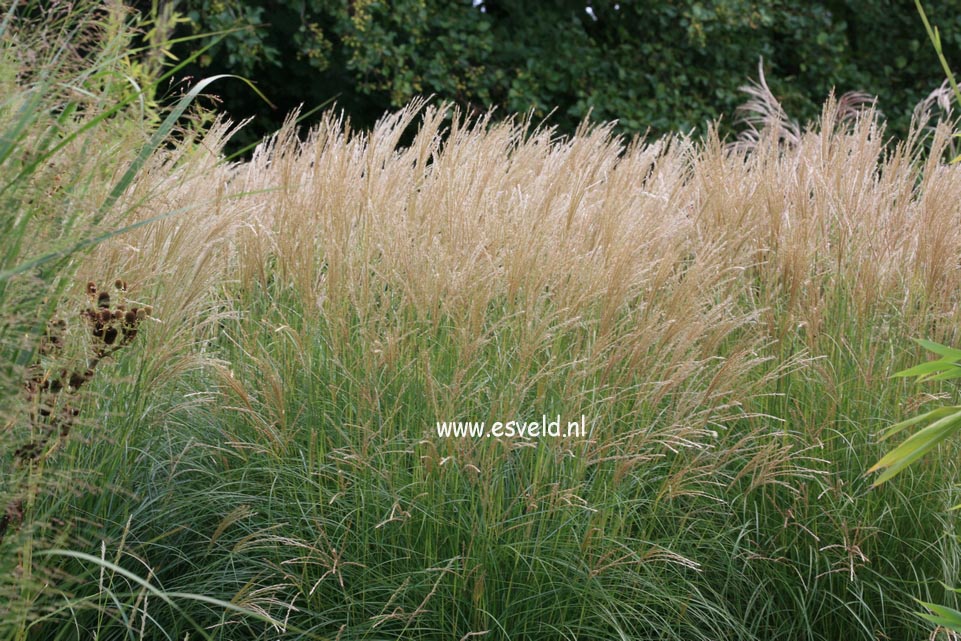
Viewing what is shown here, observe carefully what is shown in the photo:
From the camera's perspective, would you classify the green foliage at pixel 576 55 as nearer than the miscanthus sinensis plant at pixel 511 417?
No

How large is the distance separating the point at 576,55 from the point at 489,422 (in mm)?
→ 7123

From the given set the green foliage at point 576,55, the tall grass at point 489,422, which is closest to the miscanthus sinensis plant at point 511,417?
the tall grass at point 489,422

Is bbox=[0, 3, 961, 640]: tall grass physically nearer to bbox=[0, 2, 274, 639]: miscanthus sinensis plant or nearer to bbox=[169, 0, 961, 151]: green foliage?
bbox=[0, 2, 274, 639]: miscanthus sinensis plant

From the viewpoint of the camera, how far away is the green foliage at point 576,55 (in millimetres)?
8078

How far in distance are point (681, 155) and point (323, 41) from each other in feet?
15.4

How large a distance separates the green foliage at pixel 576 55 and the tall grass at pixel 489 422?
4.98 m

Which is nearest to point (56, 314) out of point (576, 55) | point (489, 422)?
point (489, 422)

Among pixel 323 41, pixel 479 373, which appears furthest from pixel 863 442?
pixel 323 41

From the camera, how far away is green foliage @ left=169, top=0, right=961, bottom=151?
808 centimetres

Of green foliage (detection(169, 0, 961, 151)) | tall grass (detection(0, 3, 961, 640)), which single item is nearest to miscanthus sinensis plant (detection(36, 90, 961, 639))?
tall grass (detection(0, 3, 961, 640))

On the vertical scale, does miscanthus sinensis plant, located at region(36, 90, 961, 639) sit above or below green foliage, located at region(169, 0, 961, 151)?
below

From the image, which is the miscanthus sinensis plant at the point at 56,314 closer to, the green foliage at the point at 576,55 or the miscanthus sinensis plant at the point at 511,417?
the miscanthus sinensis plant at the point at 511,417

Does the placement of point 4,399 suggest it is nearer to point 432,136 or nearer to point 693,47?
point 432,136

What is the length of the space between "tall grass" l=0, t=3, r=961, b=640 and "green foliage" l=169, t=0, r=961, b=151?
4.98 meters
